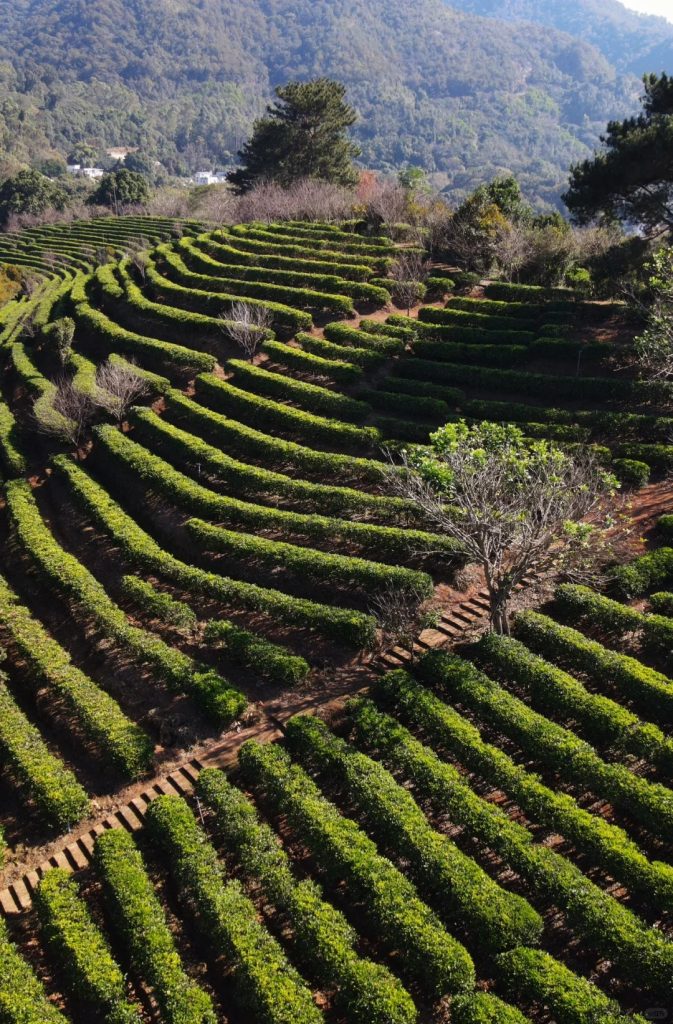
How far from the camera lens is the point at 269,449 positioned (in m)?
27.1

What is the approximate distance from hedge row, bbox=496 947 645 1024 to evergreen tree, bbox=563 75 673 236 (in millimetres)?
32015

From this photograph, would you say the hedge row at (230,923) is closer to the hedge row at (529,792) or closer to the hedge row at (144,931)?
the hedge row at (144,931)

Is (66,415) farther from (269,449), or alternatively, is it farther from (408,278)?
(408,278)

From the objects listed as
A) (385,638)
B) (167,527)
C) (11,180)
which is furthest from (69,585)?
(11,180)

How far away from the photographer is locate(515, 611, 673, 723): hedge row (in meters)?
15.3

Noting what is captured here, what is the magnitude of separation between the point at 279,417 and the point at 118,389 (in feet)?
26.8

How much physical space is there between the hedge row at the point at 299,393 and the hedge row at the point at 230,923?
709 inches


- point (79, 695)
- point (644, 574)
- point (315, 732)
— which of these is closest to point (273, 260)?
point (644, 574)

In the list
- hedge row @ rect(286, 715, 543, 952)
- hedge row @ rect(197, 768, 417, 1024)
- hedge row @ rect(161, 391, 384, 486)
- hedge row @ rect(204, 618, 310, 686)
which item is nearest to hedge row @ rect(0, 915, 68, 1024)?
hedge row @ rect(197, 768, 417, 1024)

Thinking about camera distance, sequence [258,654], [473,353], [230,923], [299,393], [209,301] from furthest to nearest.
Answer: [209,301] → [473,353] → [299,393] → [258,654] → [230,923]

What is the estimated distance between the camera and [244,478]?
84.1 ft

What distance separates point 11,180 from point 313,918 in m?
111

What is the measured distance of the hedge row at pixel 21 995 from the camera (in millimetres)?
11594

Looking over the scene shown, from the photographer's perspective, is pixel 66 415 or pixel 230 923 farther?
pixel 66 415
